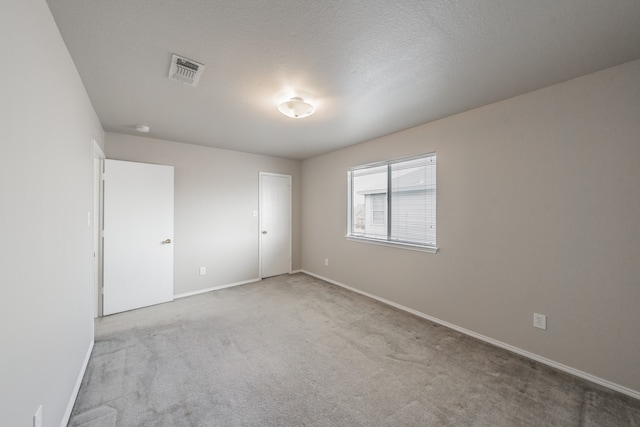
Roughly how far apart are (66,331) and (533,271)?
374 centimetres

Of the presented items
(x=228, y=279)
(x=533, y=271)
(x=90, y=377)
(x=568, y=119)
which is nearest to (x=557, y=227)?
(x=533, y=271)

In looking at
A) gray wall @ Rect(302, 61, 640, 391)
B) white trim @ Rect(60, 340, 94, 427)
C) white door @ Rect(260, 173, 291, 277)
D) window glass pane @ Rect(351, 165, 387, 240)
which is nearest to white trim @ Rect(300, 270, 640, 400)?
gray wall @ Rect(302, 61, 640, 391)

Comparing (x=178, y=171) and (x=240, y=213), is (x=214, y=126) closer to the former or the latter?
(x=178, y=171)

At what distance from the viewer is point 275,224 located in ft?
16.8

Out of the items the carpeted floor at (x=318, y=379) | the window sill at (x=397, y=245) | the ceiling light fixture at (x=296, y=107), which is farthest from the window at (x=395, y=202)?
the ceiling light fixture at (x=296, y=107)

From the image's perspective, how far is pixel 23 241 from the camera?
3.62 ft

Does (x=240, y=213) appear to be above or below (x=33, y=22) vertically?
below

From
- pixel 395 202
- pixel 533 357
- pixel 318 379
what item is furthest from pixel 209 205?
pixel 533 357

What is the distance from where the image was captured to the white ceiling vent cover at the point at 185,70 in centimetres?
186

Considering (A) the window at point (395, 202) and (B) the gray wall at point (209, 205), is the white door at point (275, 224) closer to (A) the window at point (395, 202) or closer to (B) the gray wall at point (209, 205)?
(B) the gray wall at point (209, 205)

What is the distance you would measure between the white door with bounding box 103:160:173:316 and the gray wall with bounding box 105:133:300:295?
19 cm

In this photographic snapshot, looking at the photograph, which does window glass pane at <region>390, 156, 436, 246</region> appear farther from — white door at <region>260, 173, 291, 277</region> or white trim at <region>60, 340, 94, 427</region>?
white trim at <region>60, 340, 94, 427</region>

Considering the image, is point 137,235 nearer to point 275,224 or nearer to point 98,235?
point 98,235

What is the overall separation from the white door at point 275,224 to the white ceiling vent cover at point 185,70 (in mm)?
2802
